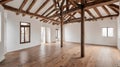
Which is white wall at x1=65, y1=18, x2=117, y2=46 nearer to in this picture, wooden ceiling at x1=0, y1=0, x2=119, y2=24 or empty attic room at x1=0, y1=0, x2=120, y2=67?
empty attic room at x1=0, y1=0, x2=120, y2=67

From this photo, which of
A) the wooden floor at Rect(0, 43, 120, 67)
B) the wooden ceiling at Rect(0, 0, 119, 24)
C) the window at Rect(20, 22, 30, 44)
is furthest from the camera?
the window at Rect(20, 22, 30, 44)

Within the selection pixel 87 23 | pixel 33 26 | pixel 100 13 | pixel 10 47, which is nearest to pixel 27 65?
pixel 10 47

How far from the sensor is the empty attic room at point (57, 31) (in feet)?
16.6

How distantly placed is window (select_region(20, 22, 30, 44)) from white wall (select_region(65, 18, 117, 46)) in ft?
21.9

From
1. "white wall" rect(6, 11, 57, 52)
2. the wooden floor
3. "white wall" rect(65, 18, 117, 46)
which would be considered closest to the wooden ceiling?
"white wall" rect(6, 11, 57, 52)

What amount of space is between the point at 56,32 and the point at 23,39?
7.39 m

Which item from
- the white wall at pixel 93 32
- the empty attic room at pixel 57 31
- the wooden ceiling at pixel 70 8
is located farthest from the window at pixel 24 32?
the white wall at pixel 93 32

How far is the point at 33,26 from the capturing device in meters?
9.99

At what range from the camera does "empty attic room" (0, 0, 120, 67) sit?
5.05 meters

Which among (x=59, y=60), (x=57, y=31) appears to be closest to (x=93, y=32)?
(x=57, y=31)

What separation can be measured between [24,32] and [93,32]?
25.0 feet

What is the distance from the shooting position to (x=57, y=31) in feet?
51.6

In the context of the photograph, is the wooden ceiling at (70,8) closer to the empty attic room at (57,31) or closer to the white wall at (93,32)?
the empty attic room at (57,31)

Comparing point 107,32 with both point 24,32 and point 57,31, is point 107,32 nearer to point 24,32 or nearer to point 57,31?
point 57,31
